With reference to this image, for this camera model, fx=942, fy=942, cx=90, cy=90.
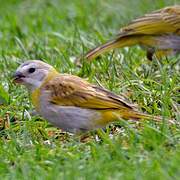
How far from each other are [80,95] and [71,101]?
8 centimetres

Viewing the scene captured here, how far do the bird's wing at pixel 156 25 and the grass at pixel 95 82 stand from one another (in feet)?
0.72

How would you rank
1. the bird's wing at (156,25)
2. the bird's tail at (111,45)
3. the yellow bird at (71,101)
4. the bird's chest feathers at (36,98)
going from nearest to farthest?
1. the yellow bird at (71,101)
2. the bird's chest feathers at (36,98)
3. the bird's tail at (111,45)
4. the bird's wing at (156,25)

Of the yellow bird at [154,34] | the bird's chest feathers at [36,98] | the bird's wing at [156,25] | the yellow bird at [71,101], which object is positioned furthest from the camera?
the bird's wing at [156,25]

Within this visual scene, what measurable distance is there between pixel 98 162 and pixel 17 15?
7146 millimetres

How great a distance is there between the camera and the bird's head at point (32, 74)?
22.9 ft

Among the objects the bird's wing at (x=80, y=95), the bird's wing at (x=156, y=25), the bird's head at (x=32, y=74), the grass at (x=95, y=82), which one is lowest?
the grass at (x=95, y=82)

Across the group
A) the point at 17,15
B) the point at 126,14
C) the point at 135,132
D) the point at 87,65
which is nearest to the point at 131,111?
the point at 135,132

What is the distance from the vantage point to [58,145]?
6473mm

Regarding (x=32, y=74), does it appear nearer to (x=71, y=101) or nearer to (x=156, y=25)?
(x=71, y=101)

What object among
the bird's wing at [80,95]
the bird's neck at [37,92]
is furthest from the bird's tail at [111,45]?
the bird's wing at [80,95]

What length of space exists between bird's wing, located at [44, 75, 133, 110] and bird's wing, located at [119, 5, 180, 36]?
2.71m

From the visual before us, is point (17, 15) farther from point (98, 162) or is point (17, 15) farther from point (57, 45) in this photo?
point (98, 162)

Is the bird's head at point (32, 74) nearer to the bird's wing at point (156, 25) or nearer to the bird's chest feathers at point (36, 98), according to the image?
the bird's chest feathers at point (36, 98)

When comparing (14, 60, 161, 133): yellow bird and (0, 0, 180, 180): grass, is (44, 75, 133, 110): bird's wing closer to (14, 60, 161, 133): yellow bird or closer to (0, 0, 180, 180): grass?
(14, 60, 161, 133): yellow bird
